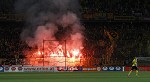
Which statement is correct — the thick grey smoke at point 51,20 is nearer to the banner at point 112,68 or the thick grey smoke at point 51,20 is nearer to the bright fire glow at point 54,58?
the bright fire glow at point 54,58

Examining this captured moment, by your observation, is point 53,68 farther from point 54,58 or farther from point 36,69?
point 36,69

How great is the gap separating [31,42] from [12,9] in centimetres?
565

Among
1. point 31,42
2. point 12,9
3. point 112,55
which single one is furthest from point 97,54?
point 12,9

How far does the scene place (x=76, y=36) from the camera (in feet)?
174

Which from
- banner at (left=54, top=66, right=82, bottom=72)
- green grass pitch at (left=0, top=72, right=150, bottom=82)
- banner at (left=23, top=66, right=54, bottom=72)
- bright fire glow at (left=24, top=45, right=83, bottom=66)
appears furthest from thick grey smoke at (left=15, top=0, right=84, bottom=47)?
green grass pitch at (left=0, top=72, right=150, bottom=82)

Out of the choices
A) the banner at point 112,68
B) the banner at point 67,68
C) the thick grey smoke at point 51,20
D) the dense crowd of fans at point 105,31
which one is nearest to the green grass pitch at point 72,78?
the banner at point 67,68

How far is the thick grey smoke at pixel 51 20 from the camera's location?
52.7 m

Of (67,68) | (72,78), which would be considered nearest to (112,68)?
(67,68)

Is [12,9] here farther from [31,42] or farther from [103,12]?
[103,12]

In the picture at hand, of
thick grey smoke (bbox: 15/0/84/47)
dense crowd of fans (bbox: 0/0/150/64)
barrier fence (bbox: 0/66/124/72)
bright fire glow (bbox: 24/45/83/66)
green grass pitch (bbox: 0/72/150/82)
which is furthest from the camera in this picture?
thick grey smoke (bbox: 15/0/84/47)

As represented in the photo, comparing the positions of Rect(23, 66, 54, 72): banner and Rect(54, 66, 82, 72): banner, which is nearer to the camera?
Rect(23, 66, 54, 72): banner

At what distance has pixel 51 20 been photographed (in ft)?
175

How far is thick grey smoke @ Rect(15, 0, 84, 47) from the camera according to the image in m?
52.7

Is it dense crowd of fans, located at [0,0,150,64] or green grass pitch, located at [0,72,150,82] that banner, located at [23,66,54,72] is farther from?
green grass pitch, located at [0,72,150,82]
